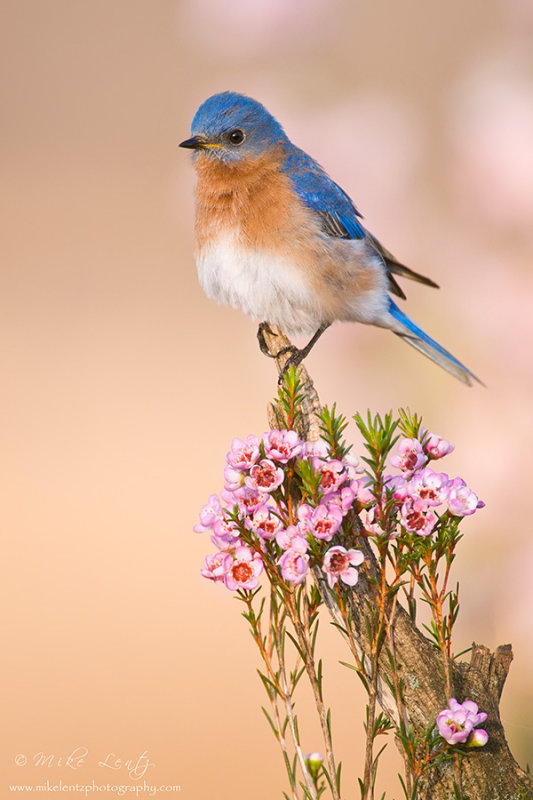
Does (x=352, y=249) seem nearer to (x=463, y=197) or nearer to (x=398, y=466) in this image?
(x=463, y=197)

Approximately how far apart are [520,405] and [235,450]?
28.0 inches

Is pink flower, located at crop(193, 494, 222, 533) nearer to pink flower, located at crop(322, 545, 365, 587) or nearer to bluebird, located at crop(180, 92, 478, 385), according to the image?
pink flower, located at crop(322, 545, 365, 587)

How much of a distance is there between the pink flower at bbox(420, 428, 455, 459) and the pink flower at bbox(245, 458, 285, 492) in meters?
0.18

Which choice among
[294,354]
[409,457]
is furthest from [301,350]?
[409,457]

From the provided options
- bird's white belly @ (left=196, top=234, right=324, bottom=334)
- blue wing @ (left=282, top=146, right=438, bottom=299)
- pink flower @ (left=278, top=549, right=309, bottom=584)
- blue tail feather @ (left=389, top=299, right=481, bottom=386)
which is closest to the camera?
pink flower @ (left=278, top=549, right=309, bottom=584)

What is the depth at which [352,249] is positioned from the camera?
5.51ft

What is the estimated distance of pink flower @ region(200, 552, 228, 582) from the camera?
0.95m

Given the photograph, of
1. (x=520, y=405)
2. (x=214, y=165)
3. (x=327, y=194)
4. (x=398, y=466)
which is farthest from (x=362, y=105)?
(x=398, y=466)

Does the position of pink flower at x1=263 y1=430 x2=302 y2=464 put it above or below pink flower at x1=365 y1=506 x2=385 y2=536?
above

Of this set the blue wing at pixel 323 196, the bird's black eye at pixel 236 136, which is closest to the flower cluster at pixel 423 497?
the blue wing at pixel 323 196

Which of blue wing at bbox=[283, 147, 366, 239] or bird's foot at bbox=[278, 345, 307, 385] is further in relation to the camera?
blue wing at bbox=[283, 147, 366, 239]

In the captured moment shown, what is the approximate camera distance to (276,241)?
1570mm

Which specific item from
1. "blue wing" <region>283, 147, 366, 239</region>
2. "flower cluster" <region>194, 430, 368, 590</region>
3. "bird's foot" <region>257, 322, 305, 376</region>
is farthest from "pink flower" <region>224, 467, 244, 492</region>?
"blue wing" <region>283, 147, 366, 239</region>

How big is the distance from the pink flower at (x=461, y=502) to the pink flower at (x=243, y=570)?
223mm
